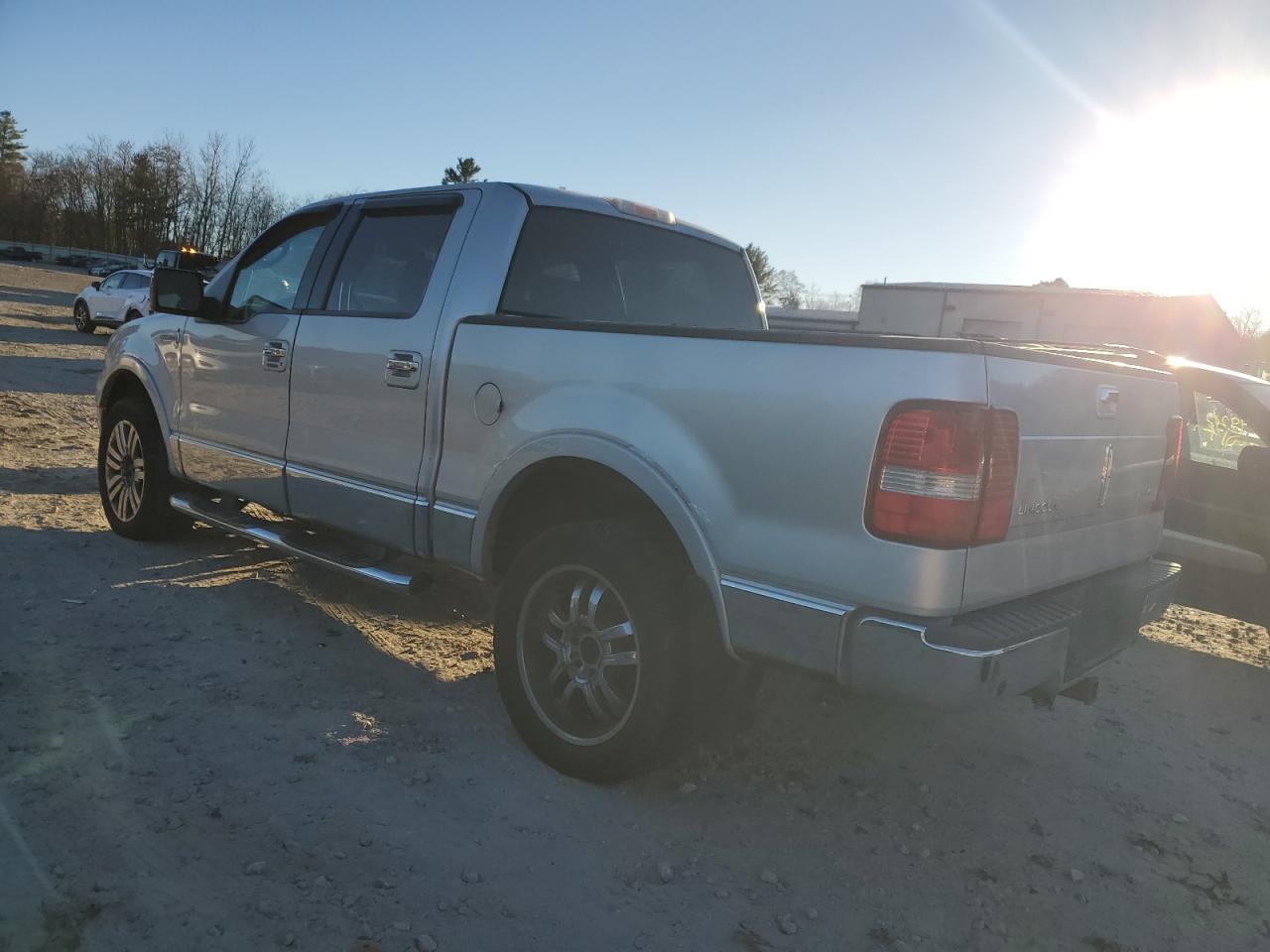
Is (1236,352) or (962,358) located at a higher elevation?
(1236,352)

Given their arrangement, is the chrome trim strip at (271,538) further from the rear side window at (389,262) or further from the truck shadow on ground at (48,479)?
the truck shadow on ground at (48,479)

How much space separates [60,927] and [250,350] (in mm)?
2922

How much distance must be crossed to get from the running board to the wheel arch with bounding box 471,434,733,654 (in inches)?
16.4

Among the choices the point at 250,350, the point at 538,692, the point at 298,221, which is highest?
the point at 298,221

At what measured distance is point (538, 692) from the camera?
10.7 feet

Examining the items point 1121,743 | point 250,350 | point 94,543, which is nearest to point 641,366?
point 250,350

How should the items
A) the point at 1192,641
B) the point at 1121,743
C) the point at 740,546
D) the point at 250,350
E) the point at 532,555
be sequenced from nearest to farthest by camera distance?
1. the point at 740,546
2. the point at 532,555
3. the point at 1121,743
4. the point at 250,350
5. the point at 1192,641

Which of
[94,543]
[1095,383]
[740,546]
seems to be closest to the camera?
[740,546]

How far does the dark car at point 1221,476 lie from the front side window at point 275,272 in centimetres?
495

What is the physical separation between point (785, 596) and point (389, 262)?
8.35 feet

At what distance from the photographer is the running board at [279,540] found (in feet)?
12.1

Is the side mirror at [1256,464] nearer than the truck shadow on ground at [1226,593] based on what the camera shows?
No

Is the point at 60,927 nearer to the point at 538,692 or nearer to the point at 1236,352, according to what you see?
the point at 538,692

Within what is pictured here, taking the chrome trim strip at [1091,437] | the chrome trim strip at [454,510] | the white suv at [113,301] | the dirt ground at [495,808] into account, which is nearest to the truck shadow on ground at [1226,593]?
the dirt ground at [495,808]
